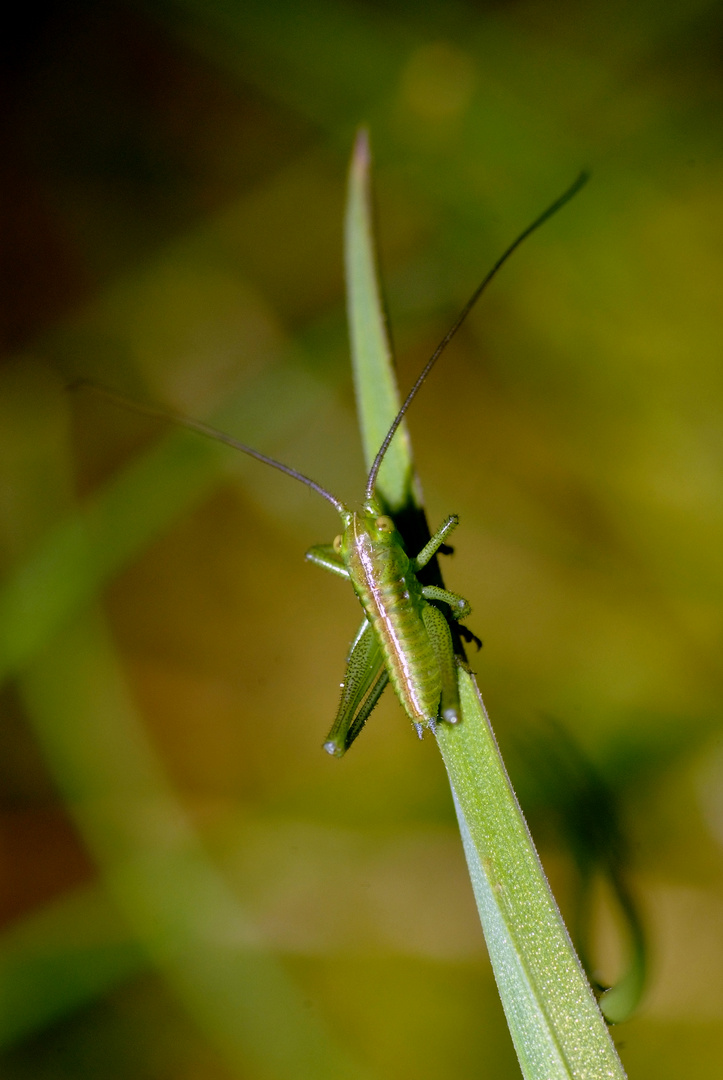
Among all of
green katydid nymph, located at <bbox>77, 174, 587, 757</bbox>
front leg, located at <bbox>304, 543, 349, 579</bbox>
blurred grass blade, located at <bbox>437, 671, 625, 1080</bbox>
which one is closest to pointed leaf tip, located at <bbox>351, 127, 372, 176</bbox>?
green katydid nymph, located at <bbox>77, 174, 587, 757</bbox>

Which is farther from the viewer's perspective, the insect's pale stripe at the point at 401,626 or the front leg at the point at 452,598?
the front leg at the point at 452,598

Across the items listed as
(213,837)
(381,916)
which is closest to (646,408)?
(381,916)

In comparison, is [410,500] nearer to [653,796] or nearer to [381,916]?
[653,796]

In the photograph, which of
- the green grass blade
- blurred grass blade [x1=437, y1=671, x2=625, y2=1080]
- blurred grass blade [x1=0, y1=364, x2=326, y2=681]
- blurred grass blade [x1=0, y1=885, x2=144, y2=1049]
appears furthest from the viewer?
blurred grass blade [x1=0, y1=364, x2=326, y2=681]

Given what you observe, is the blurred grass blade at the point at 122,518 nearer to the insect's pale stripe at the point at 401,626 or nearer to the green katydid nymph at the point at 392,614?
the green katydid nymph at the point at 392,614

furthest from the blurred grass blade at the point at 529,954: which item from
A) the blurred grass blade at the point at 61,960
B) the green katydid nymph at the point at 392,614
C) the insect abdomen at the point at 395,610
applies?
the blurred grass blade at the point at 61,960

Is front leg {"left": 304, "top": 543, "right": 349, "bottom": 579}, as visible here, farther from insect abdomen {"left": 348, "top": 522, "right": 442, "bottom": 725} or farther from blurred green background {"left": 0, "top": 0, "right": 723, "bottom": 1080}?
blurred green background {"left": 0, "top": 0, "right": 723, "bottom": 1080}
